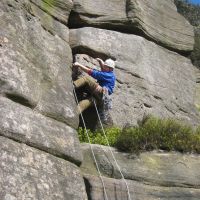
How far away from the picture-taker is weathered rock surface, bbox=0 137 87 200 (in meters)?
10.5

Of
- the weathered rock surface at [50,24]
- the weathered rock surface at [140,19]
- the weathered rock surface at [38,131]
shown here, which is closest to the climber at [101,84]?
the weathered rock surface at [50,24]

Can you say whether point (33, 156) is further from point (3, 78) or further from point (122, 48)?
point (122, 48)

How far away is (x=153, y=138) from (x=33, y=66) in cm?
329

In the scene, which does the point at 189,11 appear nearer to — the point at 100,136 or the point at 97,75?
the point at 97,75

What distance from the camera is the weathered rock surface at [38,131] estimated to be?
1126cm

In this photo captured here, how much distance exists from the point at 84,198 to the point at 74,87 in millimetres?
3566

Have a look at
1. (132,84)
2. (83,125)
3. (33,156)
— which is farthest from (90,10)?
(33,156)

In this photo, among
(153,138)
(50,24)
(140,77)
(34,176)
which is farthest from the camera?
(140,77)

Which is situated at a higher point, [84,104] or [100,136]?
[84,104]

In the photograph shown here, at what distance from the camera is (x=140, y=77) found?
54.6 ft

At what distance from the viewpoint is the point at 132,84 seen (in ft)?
53.7

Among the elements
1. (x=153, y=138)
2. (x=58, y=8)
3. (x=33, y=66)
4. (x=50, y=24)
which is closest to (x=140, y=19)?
(x=58, y=8)

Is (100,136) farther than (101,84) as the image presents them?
No

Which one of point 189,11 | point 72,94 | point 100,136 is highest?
point 72,94
